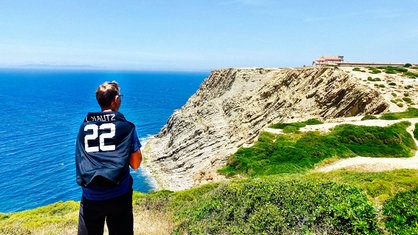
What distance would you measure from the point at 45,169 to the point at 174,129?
87.1 ft

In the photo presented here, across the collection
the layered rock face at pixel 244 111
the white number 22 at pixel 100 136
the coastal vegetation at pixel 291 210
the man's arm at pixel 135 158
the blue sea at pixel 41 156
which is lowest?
the blue sea at pixel 41 156

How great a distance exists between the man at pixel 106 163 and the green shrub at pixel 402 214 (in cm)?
571

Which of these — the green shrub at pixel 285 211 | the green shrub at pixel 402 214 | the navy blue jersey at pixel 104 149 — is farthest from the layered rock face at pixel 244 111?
the navy blue jersey at pixel 104 149

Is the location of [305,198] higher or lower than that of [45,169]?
higher

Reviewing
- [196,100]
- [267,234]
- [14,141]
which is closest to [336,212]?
[267,234]

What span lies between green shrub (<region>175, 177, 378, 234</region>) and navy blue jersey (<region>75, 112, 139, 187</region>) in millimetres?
3324

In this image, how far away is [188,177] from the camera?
46.9 m

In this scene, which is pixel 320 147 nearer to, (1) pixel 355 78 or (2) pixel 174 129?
(1) pixel 355 78

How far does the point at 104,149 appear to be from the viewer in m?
4.84

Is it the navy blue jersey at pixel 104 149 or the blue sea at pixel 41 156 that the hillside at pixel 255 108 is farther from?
the navy blue jersey at pixel 104 149

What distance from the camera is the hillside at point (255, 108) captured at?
36281 mm

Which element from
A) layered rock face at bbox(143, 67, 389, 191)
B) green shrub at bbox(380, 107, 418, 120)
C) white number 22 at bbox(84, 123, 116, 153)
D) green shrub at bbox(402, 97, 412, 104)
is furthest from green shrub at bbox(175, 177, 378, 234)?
green shrub at bbox(402, 97, 412, 104)

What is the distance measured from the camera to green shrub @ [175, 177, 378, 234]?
677 cm

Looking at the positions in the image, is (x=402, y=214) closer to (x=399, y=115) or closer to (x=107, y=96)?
(x=107, y=96)
